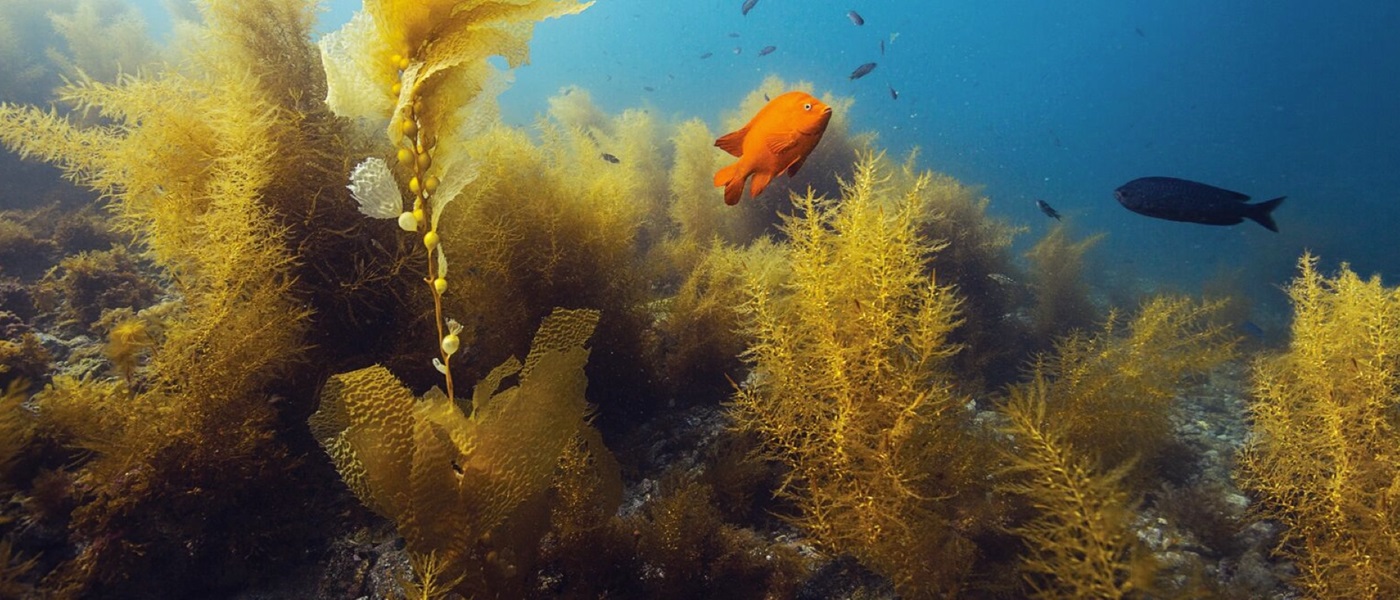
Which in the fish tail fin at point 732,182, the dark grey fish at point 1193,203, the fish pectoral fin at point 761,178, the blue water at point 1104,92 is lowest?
the fish tail fin at point 732,182

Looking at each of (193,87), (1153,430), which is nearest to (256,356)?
(193,87)

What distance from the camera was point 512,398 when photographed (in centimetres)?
206

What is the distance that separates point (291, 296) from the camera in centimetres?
317

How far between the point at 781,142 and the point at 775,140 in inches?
1.3

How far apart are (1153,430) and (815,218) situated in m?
3.60

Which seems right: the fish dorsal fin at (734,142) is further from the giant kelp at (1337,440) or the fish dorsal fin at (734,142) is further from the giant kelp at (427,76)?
the giant kelp at (1337,440)

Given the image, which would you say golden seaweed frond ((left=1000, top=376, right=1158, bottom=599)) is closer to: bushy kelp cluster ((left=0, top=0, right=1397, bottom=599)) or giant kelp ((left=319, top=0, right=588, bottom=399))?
bushy kelp cluster ((left=0, top=0, right=1397, bottom=599))

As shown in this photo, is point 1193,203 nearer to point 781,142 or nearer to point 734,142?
point 781,142

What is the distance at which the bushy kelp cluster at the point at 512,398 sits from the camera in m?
1.95

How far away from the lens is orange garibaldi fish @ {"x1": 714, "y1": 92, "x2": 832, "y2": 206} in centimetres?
253

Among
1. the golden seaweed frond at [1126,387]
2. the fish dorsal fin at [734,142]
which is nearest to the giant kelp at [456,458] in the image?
the fish dorsal fin at [734,142]

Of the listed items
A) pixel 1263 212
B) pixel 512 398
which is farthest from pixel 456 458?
pixel 1263 212

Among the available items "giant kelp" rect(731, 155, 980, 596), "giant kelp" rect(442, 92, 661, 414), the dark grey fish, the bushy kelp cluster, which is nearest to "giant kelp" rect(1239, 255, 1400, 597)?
the bushy kelp cluster

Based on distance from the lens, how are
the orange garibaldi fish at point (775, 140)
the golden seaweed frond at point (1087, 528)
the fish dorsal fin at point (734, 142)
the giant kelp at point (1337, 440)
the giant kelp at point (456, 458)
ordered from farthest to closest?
the fish dorsal fin at point (734, 142) → the giant kelp at point (1337, 440) → the orange garibaldi fish at point (775, 140) → the giant kelp at point (456, 458) → the golden seaweed frond at point (1087, 528)
